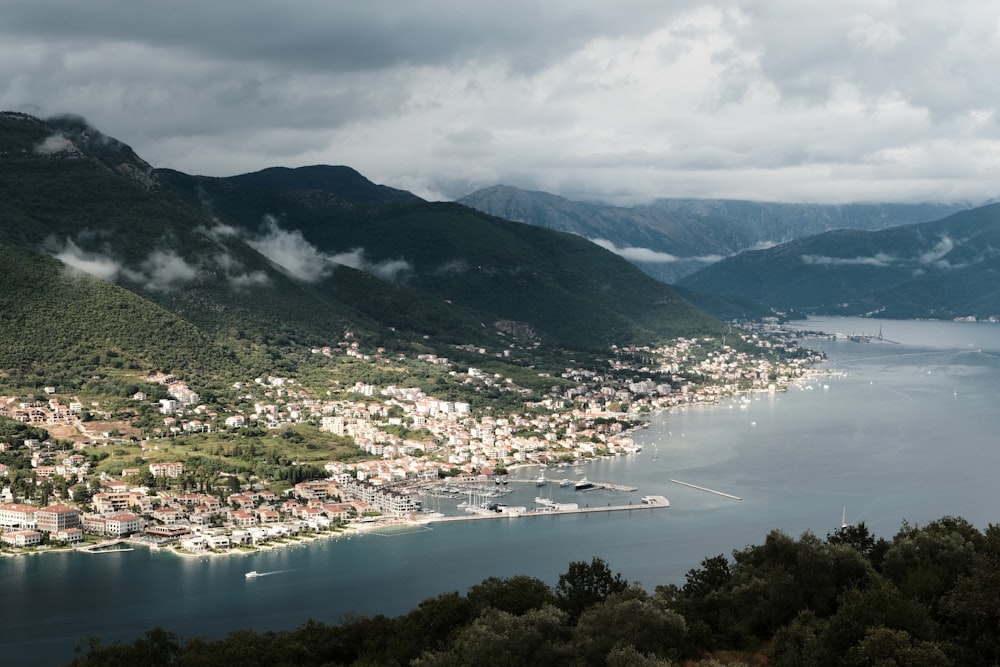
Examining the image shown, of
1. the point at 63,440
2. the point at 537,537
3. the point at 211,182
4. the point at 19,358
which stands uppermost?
the point at 211,182

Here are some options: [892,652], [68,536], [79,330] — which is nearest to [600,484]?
[68,536]

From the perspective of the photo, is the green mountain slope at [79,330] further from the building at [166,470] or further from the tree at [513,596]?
the tree at [513,596]

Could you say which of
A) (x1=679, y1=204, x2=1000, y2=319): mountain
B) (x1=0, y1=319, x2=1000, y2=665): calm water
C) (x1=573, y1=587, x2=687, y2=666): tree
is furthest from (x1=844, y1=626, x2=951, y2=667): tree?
(x1=679, y1=204, x2=1000, y2=319): mountain

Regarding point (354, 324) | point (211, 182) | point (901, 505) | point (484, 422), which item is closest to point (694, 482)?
point (901, 505)

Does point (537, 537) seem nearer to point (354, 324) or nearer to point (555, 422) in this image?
point (555, 422)

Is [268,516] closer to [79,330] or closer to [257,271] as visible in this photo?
[79,330]

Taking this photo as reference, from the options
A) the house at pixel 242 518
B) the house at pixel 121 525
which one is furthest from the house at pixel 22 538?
the house at pixel 242 518

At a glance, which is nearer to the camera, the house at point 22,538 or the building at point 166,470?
the house at point 22,538
